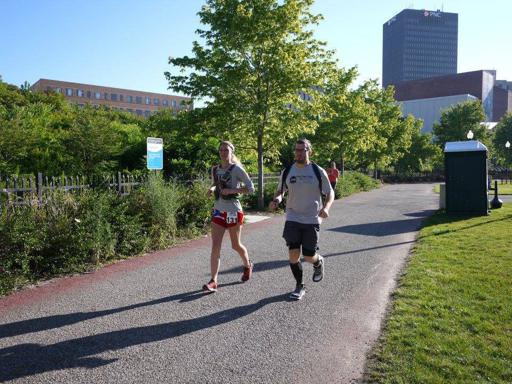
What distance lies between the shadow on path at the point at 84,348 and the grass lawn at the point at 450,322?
5.40 feet

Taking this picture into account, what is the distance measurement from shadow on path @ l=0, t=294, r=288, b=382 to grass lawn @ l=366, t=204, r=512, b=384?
1.65 m

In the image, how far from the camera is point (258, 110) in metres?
14.4

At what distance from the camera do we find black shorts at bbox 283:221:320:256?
5.12m

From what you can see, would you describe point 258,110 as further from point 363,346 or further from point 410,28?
point 410,28

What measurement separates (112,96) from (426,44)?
11599 cm

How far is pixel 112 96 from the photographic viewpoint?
99375mm

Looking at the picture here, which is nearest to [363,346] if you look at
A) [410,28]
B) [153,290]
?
[153,290]

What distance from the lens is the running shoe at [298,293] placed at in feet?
17.1

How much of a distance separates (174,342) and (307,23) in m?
13.3

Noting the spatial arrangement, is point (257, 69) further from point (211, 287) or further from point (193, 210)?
point (211, 287)

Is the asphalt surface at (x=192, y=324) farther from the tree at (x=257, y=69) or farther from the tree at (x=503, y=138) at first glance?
the tree at (x=503, y=138)

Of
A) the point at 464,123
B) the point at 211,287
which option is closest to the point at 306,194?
→ the point at 211,287

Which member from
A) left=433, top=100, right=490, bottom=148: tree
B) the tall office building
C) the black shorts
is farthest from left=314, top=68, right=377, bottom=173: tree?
the tall office building

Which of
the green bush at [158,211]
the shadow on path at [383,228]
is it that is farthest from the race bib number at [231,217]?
the shadow on path at [383,228]
